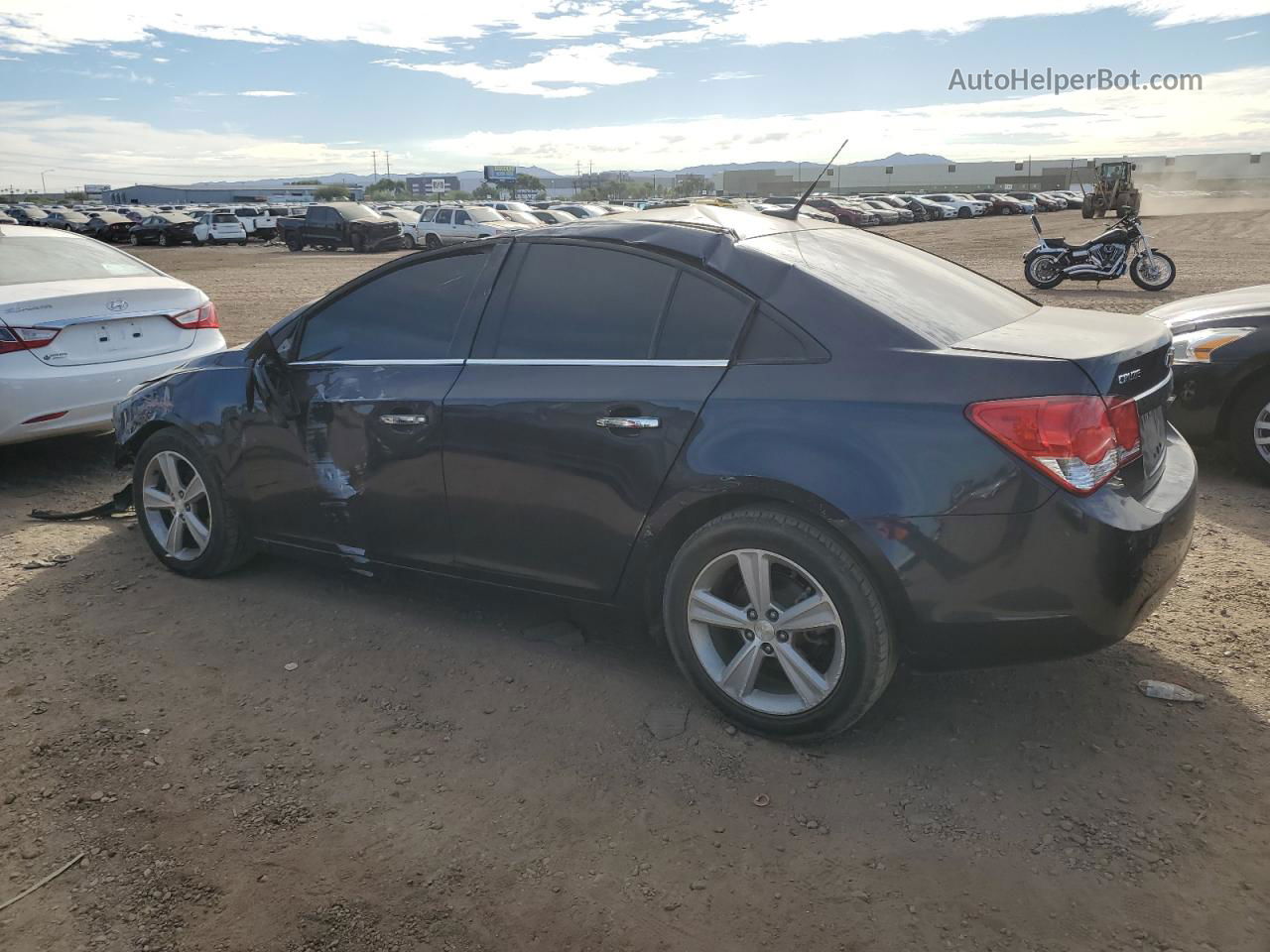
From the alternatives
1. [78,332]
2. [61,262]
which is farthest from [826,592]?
[61,262]

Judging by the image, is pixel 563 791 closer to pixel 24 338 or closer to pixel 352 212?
pixel 24 338

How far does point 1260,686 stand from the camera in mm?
3564

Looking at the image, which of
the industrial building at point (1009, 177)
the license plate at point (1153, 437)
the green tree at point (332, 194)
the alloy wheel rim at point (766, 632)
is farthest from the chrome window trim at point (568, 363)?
the green tree at point (332, 194)

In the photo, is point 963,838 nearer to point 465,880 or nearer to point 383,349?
point 465,880

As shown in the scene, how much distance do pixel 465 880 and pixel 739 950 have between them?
2.46ft

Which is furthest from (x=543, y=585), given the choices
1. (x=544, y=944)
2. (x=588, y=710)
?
(x=544, y=944)

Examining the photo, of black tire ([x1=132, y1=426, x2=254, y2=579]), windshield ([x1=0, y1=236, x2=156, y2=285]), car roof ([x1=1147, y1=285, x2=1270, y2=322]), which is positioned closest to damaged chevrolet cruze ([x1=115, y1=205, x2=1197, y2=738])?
black tire ([x1=132, y1=426, x2=254, y2=579])

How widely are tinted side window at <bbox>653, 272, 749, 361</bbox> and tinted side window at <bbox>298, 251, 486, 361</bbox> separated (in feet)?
2.96

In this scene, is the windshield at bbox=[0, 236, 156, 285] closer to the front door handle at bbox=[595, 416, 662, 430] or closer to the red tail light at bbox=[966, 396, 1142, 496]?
the front door handle at bbox=[595, 416, 662, 430]

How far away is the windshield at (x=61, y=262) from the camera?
6422mm

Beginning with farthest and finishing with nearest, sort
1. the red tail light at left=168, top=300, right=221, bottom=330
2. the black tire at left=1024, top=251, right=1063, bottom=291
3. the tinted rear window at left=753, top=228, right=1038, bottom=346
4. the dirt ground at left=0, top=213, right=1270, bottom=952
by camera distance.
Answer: the black tire at left=1024, top=251, right=1063, bottom=291
the red tail light at left=168, top=300, right=221, bottom=330
the tinted rear window at left=753, top=228, right=1038, bottom=346
the dirt ground at left=0, top=213, right=1270, bottom=952

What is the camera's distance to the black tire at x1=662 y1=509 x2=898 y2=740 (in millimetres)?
3020

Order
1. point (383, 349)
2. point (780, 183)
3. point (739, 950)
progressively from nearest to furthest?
point (739, 950) → point (383, 349) → point (780, 183)

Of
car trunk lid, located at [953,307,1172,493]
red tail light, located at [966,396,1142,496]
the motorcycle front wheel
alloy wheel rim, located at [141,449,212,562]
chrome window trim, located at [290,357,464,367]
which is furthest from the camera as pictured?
the motorcycle front wheel
